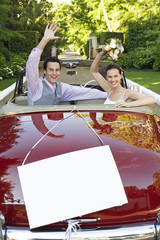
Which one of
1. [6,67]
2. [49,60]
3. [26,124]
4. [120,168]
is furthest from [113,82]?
[6,67]

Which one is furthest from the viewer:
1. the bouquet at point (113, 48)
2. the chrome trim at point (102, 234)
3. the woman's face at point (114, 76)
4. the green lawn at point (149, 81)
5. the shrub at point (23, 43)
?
the shrub at point (23, 43)

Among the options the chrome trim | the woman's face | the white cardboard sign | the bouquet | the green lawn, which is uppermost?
the bouquet

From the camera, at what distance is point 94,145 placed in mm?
2357

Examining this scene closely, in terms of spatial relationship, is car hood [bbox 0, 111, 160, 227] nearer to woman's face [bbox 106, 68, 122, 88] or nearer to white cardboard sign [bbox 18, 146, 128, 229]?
white cardboard sign [bbox 18, 146, 128, 229]

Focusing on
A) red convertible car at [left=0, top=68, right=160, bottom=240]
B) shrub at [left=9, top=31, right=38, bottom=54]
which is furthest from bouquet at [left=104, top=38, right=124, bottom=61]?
shrub at [left=9, top=31, right=38, bottom=54]

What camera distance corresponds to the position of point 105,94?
416cm

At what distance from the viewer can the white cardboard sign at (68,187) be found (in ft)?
6.69

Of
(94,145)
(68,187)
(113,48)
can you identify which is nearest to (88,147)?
(94,145)

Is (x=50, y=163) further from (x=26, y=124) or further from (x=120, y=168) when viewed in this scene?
(x=26, y=124)

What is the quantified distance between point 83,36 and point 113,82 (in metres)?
36.4

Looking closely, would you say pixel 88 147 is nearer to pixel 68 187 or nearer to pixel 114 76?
pixel 68 187

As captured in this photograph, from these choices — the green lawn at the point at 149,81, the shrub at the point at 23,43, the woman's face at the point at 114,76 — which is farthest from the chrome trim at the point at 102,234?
the shrub at the point at 23,43

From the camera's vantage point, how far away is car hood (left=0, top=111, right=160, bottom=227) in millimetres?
2111

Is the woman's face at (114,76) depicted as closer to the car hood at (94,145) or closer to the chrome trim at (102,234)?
the car hood at (94,145)
